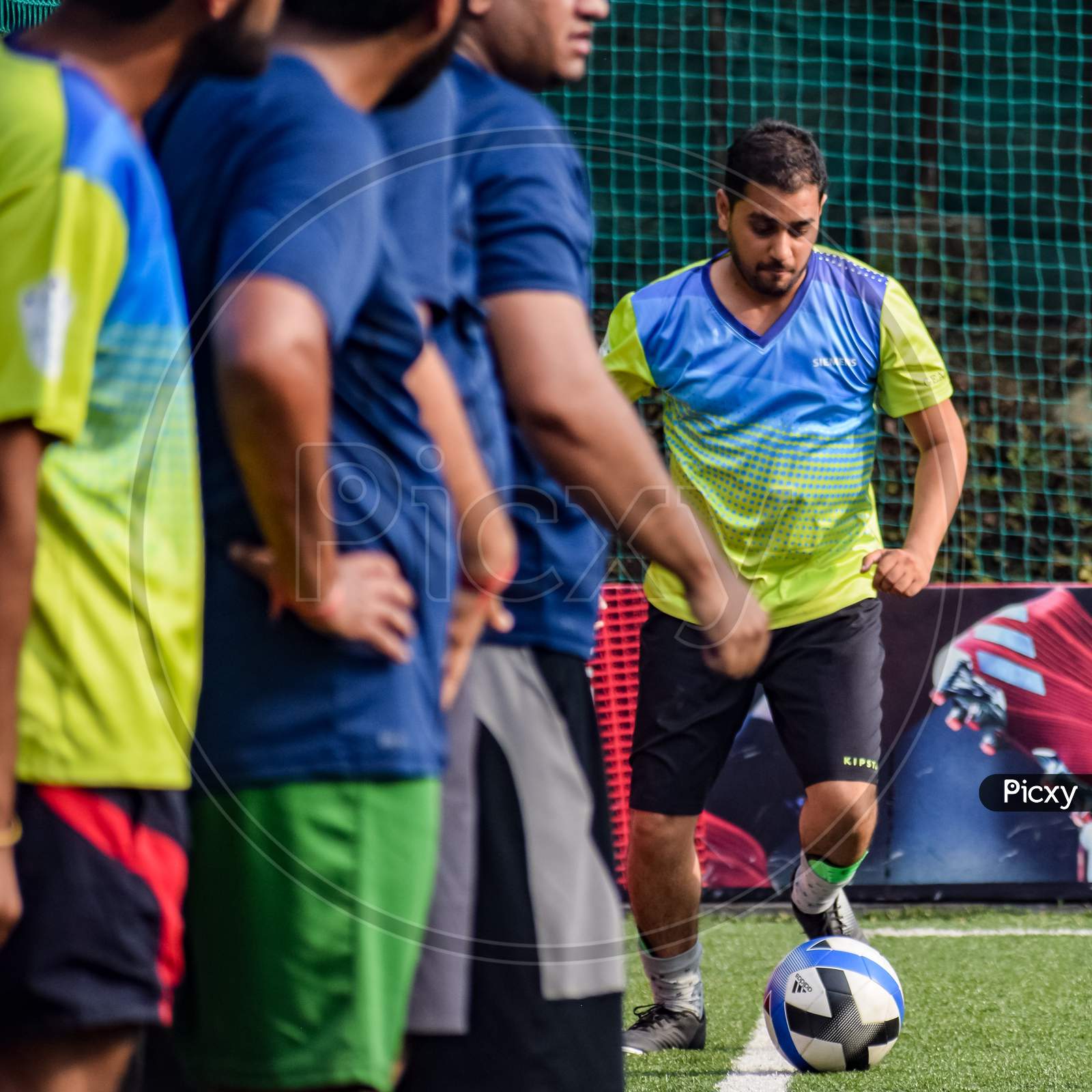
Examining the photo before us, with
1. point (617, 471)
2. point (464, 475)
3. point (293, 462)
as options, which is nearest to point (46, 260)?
point (293, 462)

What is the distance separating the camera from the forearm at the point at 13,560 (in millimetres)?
1513

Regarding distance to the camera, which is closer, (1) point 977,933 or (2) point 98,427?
(2) point 98,427

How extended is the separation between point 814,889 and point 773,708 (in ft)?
1.61

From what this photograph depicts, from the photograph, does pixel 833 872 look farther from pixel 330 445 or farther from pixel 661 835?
pixel 330 445

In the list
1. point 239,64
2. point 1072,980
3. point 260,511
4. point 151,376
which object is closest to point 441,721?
point 260,511

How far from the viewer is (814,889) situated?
14.7 ft

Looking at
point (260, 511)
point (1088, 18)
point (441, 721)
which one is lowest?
point (441, 721)

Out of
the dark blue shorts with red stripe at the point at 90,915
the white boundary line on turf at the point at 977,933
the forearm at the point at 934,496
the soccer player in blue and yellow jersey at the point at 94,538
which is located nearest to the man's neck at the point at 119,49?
the soccer player in blue and yellow jersey at the point at 94,538

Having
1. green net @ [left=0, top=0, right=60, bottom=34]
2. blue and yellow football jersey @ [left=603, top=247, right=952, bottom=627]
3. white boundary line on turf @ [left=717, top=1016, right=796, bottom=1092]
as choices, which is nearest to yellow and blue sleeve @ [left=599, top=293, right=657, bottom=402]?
blue and yellow football jersey @ [left=603, top=247, right=952, bottom=627]

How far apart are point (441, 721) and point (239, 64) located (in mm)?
698

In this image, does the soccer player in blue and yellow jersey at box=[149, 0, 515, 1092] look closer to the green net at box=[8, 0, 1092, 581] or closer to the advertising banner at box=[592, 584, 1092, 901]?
the advertising banner at box=[592, 584, 1092, 901]

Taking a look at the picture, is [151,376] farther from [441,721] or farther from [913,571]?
[913,571]

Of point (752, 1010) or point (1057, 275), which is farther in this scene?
point (1057, 275)

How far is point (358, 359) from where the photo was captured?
1707 mm
